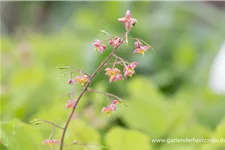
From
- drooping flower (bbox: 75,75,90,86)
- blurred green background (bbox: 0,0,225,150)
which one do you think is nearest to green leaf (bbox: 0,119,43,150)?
blurred green background (bbox: 0,0,225,150)

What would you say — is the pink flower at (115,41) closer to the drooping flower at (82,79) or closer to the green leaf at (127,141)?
the drooping flower at (82,79)

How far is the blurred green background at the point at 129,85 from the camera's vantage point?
2.50 feet

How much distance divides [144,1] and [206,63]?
1.22 ft

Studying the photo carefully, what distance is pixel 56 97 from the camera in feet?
3.30

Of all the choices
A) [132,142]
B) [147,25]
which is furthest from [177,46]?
[132,142]

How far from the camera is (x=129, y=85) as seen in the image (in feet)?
3.66

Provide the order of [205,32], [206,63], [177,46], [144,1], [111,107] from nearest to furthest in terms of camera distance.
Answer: [111,107], [206,63], [177,46], [144,1], [205,32]

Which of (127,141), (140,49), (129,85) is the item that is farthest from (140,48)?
(129,85)

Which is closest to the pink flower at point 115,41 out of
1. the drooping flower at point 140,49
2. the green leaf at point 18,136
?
the drooping flower at point 140,49

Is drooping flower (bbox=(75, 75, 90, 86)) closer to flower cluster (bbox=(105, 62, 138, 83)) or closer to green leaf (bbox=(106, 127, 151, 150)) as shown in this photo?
flower cluster (bbox=(105, 62, 138, 83))

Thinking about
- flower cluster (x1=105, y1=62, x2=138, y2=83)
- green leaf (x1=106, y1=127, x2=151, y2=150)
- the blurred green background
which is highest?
flower cluster (x1=105, y1=62, x2=138, y2=83)

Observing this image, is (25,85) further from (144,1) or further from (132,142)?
(144,1)

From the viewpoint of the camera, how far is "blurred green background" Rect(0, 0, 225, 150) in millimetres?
763

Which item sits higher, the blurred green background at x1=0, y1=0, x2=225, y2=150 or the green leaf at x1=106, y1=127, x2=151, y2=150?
→ the green leaf at x1=106, y1=127, x2=151, y2=150
